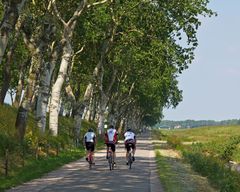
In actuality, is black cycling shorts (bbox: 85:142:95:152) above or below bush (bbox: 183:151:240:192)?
above

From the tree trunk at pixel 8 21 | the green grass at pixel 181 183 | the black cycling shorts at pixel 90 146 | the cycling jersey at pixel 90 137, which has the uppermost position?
the tree trunk at pixel 8 21

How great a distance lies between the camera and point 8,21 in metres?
13.8

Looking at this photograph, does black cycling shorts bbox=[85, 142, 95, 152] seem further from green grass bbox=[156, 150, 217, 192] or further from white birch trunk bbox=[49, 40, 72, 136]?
white birch trunk bbox=[49, 40, 72, 136]

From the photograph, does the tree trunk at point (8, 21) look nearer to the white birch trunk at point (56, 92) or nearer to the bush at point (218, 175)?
the bush at point (218, 175)

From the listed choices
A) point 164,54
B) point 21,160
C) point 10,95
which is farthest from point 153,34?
point 10,95

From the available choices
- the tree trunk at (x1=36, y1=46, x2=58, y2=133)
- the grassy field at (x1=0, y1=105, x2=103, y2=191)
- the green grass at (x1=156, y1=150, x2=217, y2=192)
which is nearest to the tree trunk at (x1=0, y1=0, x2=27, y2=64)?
the grassy field at (x1=0, y1=105, x2=103, y2=191)

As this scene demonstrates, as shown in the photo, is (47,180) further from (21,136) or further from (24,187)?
(21,136)

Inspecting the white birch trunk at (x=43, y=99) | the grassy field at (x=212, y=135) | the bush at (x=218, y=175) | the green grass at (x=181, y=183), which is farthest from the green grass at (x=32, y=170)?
the grassy field at (x=212, y=135)

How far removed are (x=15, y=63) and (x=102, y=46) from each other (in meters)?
11.1

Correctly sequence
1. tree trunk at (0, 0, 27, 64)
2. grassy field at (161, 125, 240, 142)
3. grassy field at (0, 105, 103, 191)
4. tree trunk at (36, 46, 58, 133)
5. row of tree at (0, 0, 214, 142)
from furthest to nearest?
grassy field at (161, 125, 240, 142), tree trunk at (36, 46, 58, 133), row of tree at (0, 0, 214, 142), grassy field at (0, 105, 103, 191), tree trunk at (0, 0, 27, 64)

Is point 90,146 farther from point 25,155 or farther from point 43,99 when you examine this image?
point 43,99

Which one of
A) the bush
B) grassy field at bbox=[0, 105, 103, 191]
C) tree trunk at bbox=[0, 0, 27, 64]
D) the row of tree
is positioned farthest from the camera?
the row of tree

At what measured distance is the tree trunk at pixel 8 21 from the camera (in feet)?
44.4

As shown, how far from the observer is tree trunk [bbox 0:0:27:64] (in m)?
13.5
